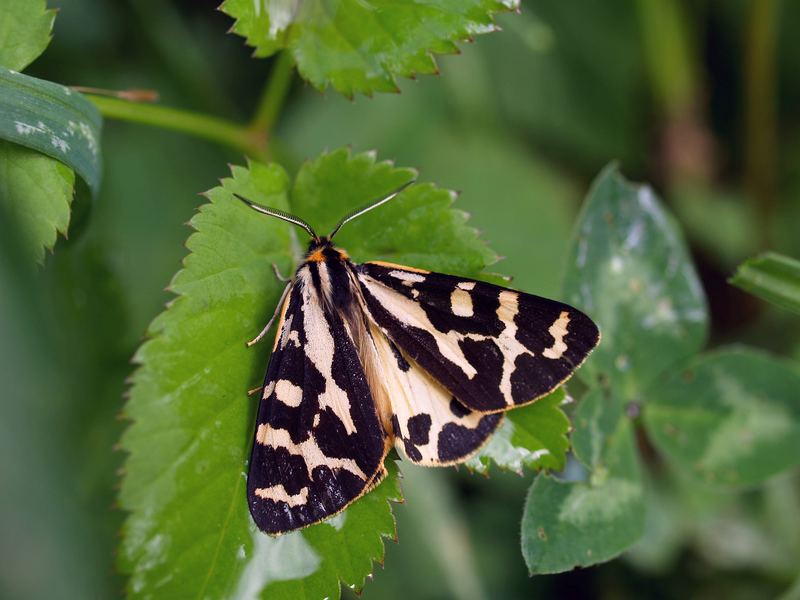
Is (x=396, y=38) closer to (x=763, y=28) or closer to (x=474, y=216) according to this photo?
(x=474, y=216)

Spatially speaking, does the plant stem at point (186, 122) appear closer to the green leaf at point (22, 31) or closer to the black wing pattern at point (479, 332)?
the green leaf at point (22, 31)

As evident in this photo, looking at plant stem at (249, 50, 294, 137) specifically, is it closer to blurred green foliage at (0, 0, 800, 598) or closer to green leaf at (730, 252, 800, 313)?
blurred green foliage at (0, 0, 800, 598)

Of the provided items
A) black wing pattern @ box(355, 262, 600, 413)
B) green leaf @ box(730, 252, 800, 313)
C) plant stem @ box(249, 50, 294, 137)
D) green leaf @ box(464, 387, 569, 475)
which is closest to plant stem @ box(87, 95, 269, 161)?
plant stem @ box(249, 50, 294, 137)

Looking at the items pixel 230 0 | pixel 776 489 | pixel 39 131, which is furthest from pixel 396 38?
pixel 776 489

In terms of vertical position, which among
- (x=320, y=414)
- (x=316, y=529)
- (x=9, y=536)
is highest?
(x=9, y=536)

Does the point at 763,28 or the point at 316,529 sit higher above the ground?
the point at 763,28

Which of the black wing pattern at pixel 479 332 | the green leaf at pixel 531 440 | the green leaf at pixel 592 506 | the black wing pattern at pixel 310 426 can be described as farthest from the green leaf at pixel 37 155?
the green leaf at pixel 592 506
